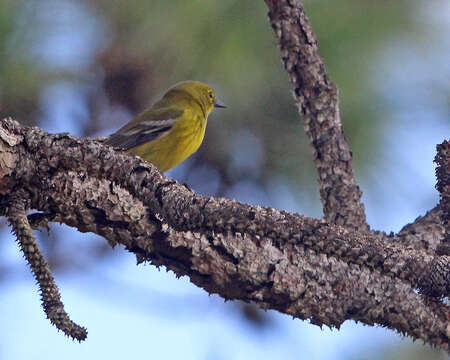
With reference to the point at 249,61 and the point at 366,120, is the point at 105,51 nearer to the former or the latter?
the point at 249,61

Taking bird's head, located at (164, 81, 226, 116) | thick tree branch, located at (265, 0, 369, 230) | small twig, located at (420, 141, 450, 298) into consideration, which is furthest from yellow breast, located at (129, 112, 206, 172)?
small twig, located at (420, 141, 450, 298)

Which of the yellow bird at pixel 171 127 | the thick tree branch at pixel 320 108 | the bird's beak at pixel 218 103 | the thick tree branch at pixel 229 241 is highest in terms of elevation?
the yellow bird at pixel 171 127

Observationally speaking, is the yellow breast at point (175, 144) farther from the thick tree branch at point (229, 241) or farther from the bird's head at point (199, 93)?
the thick tree branch at point (229, 241)

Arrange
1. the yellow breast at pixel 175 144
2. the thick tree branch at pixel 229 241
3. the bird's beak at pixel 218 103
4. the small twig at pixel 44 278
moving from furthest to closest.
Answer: the yellow breast at pixel 175 144
the bird's beak at pixel 218 103
the thick tree branch at pixel 229 241
the small twig at pixel 44 278

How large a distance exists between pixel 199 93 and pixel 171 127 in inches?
13.7

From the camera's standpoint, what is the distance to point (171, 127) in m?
3.14

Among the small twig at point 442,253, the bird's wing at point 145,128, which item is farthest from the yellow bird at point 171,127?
the small twig at point 442,253

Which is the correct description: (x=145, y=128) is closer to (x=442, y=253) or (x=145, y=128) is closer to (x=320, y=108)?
(x=320, y=108)

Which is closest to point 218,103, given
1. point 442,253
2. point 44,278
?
point 442,253

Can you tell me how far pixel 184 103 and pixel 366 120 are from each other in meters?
1.01

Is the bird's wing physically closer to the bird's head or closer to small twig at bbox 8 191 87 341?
the bird's head

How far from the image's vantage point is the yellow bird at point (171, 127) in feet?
8.60

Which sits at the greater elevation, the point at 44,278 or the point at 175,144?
the point at 175,144

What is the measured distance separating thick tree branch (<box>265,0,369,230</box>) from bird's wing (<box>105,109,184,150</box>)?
70cm
